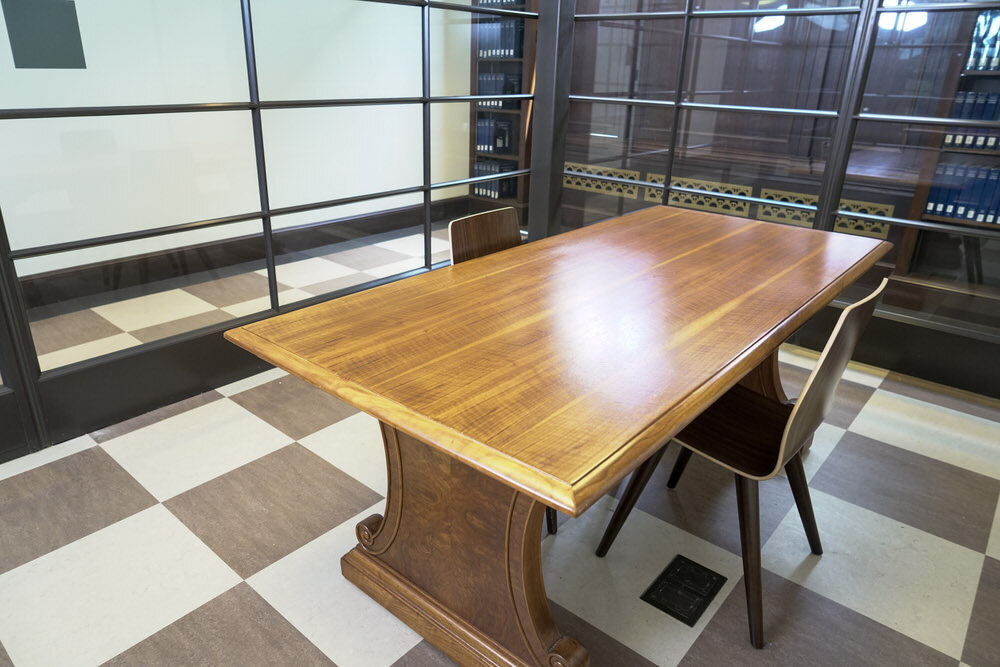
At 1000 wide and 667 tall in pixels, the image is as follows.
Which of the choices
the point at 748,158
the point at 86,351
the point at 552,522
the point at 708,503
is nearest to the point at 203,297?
the point at 86,351

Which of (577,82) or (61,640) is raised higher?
(577,82)

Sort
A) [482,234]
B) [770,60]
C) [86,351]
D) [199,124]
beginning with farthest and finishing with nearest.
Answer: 1. [770,60]
2. [199,124]
3. [86,351]
4. [482,234]

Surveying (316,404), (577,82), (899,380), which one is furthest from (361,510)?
(577,82)

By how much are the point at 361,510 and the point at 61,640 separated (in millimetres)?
783

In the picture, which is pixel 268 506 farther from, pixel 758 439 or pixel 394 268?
pixel 394 268

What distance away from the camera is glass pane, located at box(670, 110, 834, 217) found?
121 inches

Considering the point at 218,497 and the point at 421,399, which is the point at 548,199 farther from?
the point at 421,399

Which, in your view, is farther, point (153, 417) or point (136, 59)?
point (153, 417)

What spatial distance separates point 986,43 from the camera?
257 centimetres

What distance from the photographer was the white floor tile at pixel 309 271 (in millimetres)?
2912

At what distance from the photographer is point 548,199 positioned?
160 inches

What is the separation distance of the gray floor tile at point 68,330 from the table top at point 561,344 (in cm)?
127

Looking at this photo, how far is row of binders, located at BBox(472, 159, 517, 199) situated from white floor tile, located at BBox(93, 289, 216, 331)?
5.59ft

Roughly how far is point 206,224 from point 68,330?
0.60 metres
